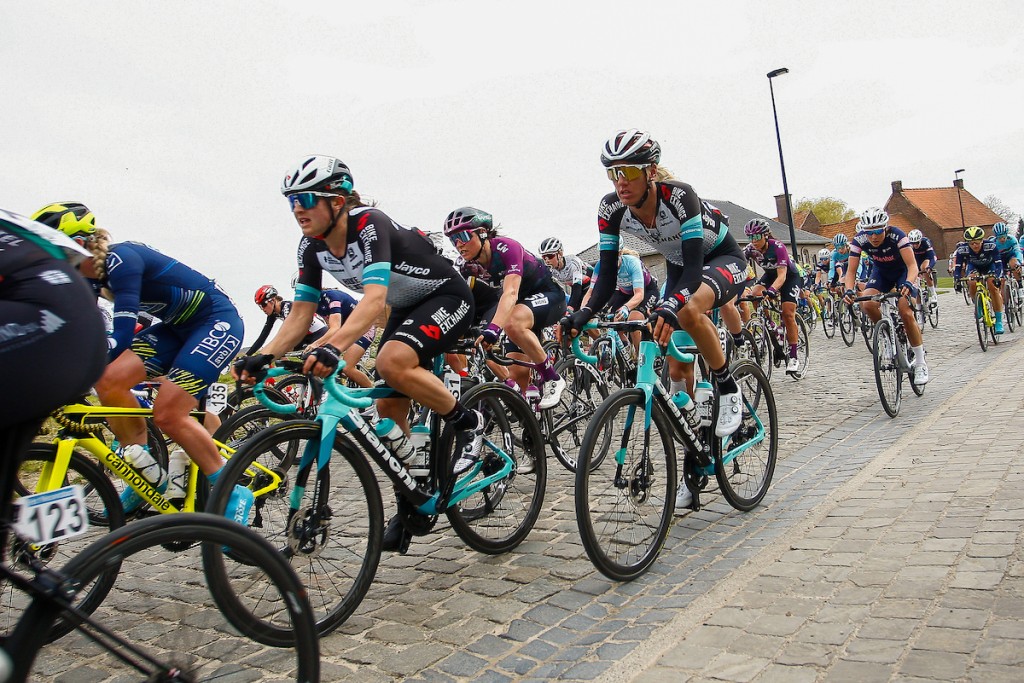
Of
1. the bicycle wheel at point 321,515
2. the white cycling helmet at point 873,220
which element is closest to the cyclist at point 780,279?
the white cycling helmet at point 873,220

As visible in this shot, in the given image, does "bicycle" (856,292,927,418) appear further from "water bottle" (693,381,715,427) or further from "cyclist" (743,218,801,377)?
"water bottle" (693,381,715,427)

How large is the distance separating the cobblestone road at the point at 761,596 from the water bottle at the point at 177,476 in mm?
1286

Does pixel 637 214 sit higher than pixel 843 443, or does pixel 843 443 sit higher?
pixel 637 214

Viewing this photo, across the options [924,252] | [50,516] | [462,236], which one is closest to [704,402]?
[462,236]

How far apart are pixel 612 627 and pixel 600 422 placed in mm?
1010

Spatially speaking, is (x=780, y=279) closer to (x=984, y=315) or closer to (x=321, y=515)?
(x=984, y=315)

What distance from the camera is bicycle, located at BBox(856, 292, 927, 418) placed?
8448mm

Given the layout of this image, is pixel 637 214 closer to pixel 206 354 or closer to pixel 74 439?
pixel 206 354

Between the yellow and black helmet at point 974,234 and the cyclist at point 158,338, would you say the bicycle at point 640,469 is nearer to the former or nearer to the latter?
the cyclist at point 158,338

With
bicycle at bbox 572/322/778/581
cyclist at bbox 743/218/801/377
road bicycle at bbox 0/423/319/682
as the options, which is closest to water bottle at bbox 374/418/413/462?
bicycle at bbox 572/322/778/581

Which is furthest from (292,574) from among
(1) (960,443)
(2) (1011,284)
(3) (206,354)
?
(2) (1011,284)

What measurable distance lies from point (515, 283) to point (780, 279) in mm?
7086

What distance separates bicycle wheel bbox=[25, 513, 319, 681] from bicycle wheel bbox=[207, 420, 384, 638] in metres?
0.65

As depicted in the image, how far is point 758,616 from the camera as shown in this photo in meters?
3.58
